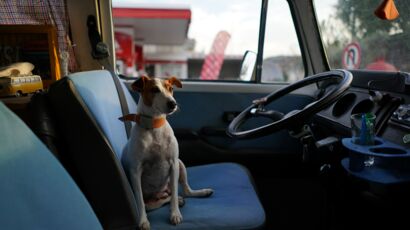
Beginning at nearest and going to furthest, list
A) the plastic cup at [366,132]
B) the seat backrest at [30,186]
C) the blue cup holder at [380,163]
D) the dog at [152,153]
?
the seat backrest at [30,186] < the blue cup holder at [380,163] < the plastic cup at [366,132] < the dog at [152,153]

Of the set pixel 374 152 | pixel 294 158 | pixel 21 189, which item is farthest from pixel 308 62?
pixel 21 189

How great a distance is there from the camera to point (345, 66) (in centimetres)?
214

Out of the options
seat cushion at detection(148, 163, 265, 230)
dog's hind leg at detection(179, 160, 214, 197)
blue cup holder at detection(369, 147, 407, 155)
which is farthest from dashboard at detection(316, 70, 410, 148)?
dog's hind leg at detection(179, 160, 214, 197)

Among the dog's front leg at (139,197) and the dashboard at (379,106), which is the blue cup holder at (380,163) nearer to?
the dashboard at (379,106)

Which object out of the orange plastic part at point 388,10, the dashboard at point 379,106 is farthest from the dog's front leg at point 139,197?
the orange plastic part at point 388,10

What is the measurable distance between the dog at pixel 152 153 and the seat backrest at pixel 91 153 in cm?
15

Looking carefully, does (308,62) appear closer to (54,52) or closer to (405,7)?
(405,7)

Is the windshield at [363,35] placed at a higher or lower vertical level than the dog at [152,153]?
higher

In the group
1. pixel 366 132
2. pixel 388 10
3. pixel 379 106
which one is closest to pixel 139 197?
pixel 366 132

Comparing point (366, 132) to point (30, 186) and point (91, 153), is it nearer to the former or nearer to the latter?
point (91, 153)

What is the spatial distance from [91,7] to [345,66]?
5.25 feet

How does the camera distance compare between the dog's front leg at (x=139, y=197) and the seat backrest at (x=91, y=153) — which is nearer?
the seat backrest at (x=91, y=153)

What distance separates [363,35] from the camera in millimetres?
1967

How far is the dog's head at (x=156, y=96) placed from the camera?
136 centimetres
